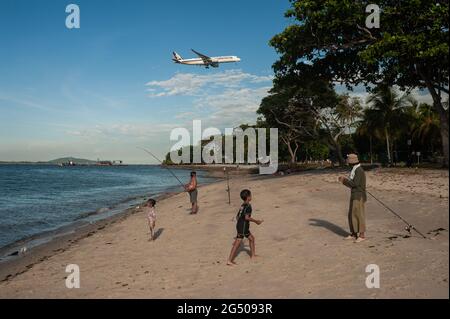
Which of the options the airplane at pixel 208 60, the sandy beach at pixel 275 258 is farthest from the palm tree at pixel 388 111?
the sandy beach at pixel 275 258

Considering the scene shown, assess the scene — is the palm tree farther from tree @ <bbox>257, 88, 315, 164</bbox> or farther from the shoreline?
the shoreline

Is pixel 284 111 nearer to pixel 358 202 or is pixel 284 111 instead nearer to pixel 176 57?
pixel 176 57

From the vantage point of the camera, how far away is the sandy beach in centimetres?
723

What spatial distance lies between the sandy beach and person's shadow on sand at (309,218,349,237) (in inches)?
1.1

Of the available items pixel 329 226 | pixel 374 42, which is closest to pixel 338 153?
pixel 374 42

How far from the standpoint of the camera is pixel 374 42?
22.4m

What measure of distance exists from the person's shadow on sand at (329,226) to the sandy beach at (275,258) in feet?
0.09

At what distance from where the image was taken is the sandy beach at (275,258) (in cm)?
723

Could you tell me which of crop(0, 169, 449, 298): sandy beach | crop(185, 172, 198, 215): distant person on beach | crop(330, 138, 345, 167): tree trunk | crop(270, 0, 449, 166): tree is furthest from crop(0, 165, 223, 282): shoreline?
crop(330, 138, 345, 167): tree trunk

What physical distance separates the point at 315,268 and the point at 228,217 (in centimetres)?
751

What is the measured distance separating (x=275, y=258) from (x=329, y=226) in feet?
10.7

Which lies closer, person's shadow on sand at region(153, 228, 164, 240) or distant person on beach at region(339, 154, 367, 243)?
distant person on beach at region(339, 154, 367, 243)
